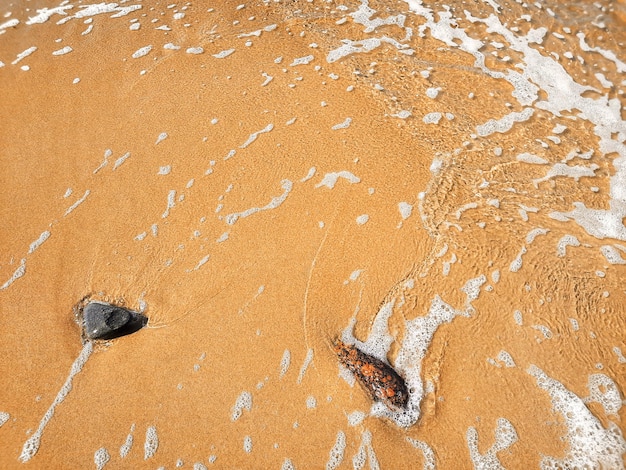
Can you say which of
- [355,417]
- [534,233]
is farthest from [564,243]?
[355,417]

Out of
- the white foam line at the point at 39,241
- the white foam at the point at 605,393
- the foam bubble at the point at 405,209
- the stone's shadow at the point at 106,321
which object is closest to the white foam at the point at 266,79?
the foam bubble at the point at 405,209

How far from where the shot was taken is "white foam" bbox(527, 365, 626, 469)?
257cm

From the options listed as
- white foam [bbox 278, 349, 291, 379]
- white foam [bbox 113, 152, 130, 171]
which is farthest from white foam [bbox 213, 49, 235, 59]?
white foam [bbox 278, 349, 291, 379]

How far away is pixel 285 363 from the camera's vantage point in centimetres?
286

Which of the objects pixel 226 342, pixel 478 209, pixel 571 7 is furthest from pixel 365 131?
pixel 571 7

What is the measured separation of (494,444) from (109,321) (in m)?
2.50

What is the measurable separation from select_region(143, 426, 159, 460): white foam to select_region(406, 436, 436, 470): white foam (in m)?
1.47

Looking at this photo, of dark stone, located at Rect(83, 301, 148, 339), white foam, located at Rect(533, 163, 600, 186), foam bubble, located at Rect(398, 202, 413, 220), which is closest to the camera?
dark stone, located at Rect(83, 301, 148, 339)

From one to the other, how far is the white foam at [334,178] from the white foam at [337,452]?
1.88m

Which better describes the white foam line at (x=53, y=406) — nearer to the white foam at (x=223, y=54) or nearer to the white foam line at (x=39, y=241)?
the white foam line at (x=39, y=241)

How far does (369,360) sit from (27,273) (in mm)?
2508

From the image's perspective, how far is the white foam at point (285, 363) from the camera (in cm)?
A: 282

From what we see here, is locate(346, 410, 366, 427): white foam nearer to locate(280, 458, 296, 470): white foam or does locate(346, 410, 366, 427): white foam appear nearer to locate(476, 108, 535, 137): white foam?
locate(280, 458, 296, 470): white foam

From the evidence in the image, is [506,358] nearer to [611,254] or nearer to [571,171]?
[611,254]
